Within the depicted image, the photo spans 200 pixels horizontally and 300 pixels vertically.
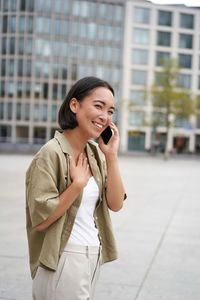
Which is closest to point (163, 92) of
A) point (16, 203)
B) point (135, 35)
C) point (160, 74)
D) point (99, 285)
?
point (160, 74)

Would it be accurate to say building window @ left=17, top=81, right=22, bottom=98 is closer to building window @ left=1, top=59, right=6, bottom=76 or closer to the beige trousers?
building window @ left=1, top=59, right=6, bottom=76

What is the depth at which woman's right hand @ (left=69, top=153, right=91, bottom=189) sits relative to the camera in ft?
6.59

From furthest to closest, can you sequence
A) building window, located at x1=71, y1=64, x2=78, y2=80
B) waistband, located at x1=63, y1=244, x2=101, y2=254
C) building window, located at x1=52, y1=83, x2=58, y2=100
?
building window, located at x1=71, y1=64, x2=78, y2=80, building window, located at x1=52, y1=83, x2=58, y2=100, waistband, located at x1=63, y1=244, x2=101, y2=254

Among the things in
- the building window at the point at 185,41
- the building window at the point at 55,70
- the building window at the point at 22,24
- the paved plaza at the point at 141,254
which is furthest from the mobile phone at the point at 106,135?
the building window at the point at 22,24

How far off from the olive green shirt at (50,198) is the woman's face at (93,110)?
13 cm

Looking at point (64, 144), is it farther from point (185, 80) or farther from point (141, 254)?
point (185, 80)

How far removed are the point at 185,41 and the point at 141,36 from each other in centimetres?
712

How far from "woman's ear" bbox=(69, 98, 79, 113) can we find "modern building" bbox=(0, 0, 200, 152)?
65.3m

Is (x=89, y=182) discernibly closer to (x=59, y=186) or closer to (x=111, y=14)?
(x=59, y=186)

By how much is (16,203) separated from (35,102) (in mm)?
60481

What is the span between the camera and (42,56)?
69.5 metres

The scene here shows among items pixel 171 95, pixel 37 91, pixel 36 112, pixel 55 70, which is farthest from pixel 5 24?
pixel 171 95

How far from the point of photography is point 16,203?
32.5ft

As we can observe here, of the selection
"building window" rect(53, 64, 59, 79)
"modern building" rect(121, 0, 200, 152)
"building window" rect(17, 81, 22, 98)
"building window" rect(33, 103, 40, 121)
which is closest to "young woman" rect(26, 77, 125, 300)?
"modern building" rect(121, 0, 200, 152)
